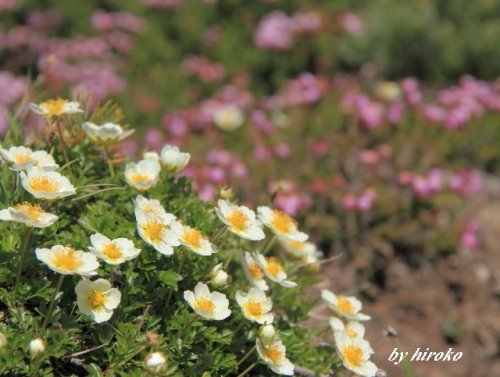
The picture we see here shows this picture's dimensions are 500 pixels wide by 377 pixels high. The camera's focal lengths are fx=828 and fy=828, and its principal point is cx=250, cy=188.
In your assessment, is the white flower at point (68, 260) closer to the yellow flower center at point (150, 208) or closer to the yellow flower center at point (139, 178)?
the yellow flower center at point (150, 208)

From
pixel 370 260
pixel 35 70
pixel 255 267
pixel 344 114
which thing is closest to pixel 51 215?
pixel 255 267

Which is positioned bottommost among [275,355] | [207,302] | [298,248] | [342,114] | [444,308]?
[444,308]

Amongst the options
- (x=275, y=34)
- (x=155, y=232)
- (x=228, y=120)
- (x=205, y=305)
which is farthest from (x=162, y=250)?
(x=275, y=34)

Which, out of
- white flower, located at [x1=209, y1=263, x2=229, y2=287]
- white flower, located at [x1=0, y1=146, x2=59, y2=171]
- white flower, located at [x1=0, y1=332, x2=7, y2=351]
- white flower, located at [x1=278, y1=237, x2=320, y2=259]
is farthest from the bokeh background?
white flower, located at [x1=0, y1=332, x2=7, y2=351]

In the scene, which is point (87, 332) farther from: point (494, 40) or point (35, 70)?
point (35, 70)

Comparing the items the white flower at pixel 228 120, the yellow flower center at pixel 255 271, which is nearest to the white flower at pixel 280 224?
the yellow flower center at pixel 255 271

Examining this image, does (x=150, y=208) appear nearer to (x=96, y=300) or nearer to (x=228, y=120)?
(x=96, y=300)
